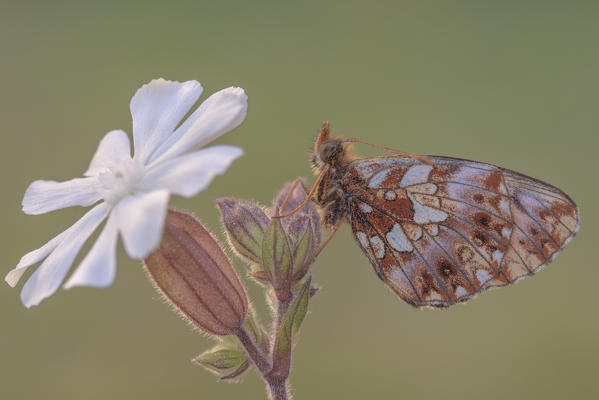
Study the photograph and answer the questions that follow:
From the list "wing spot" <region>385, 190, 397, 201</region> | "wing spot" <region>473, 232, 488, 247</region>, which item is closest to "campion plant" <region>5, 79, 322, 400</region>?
"wing spot" <region>385, 190, 397, 201</region>

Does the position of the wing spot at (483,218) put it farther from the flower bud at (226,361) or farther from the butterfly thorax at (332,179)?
the flower bud at (226,361)

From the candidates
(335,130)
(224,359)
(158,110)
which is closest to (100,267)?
(224,359)

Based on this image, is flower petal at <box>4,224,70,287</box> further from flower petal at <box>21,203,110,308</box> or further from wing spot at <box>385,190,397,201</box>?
wing spot at <box>385,190,397,201</box>

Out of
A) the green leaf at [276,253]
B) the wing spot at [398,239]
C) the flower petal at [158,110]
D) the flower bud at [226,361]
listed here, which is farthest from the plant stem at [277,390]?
the flower petal at [158,110]

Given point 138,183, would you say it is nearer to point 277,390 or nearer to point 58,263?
point 58,263

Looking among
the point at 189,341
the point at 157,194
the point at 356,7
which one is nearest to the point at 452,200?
the point at 157,194

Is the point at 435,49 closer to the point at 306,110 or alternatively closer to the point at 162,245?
the point at 306,110
